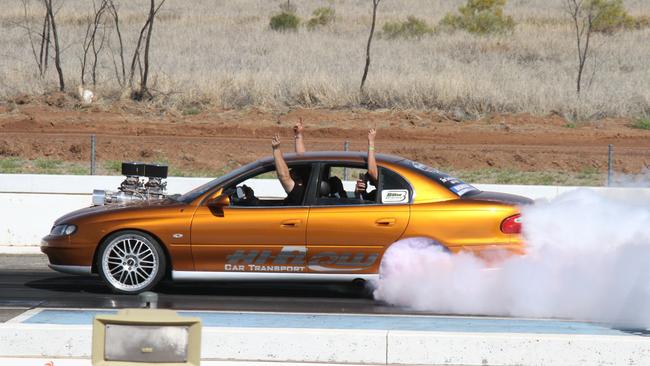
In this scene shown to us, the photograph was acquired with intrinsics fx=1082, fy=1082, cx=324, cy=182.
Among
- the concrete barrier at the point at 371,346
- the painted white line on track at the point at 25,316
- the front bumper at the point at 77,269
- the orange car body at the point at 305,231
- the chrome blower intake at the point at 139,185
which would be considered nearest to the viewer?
the concrete barrier at the point at 371,346

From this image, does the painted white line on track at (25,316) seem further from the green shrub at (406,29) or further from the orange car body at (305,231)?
the green shrub at (406,29)

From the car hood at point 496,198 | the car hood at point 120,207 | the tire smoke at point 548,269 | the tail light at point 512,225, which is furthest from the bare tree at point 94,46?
the tail light at point 512,225

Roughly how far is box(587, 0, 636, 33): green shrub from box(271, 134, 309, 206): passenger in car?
4085cm

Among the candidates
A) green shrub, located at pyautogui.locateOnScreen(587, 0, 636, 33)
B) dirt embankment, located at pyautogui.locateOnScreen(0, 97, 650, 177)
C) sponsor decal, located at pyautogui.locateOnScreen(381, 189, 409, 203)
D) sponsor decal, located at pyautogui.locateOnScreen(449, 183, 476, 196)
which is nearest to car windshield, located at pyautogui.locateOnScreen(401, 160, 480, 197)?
sponsor decal, located at pyautogui.locateOnScreen(449, 183, 476, 196)

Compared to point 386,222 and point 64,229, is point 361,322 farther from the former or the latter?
point 64,229

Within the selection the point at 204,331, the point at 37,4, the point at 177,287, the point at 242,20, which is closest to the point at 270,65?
the point at 242,20

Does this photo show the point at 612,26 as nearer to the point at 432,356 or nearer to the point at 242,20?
the point at 242,20

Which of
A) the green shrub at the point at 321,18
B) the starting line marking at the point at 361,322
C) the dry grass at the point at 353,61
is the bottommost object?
the starting line marking at the point at 361,322

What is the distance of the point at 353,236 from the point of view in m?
9.62

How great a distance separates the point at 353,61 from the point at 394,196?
107 ft

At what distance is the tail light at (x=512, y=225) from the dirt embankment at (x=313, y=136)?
50.1 ft

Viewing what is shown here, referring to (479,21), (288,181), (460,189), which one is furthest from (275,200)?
(479,21)

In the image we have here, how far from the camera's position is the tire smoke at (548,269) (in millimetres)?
9000

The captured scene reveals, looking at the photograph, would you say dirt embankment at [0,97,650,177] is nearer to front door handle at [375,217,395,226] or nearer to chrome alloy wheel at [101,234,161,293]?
chrome alloy wheel at [101,234,161,293]
